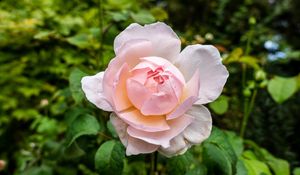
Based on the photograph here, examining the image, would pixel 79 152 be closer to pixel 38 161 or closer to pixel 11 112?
pixel 38 161

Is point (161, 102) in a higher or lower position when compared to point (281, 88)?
higher

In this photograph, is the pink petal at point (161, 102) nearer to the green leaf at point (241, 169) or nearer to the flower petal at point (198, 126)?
the flower petal at point (198, 126)

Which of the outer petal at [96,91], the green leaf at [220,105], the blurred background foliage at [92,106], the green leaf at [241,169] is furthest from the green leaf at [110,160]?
the green leaf at [220,105]

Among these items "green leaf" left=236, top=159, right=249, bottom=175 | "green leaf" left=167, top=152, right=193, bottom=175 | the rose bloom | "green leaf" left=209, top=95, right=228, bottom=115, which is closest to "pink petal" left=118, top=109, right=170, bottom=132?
the rose bloom

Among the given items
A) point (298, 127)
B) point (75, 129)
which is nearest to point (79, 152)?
point (75, 129)

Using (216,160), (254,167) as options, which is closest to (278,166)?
(254,167)

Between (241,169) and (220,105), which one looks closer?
(241,169)

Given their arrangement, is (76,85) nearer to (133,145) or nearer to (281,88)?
(133,145)

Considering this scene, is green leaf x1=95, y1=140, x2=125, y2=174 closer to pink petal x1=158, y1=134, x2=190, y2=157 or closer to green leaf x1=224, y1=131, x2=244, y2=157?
pink petal x1=158, y1=134, x2=190, y2=157
